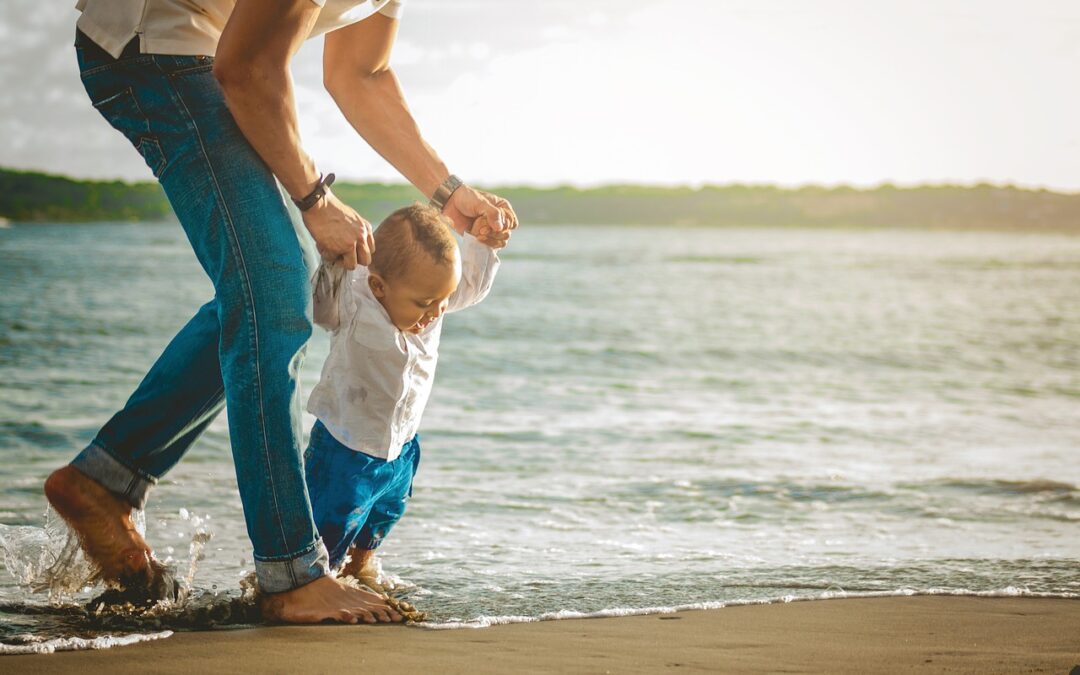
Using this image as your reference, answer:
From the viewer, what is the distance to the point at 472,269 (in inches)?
126

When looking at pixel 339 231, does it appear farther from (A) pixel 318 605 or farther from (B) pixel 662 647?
(B) pixel 662 647

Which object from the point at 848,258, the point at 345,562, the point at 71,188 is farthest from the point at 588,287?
the point at 71,188

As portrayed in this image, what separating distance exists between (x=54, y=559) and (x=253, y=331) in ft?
3.13

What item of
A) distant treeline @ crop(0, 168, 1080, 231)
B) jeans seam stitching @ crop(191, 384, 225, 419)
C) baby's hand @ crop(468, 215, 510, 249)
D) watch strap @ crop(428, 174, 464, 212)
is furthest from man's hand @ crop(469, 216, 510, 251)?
distant treeline @ crop(0, 168, 1080, 231)

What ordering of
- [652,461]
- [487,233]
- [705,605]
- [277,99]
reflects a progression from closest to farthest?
1. [277,99]
2. [705,605]
3. [487,233]
4. [652,461]

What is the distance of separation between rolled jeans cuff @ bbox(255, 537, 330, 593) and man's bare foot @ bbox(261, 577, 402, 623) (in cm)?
1

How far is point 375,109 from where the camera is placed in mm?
3125

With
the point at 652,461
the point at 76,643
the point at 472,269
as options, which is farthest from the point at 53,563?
the point at 652,461

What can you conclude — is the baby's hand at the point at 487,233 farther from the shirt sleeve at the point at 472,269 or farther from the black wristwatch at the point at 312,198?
the black wristwatch at the point at 312,198

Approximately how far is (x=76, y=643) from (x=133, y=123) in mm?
1191

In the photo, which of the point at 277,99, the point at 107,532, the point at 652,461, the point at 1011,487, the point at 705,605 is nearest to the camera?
the point at 277,99

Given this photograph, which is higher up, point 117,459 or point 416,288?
point 416,288

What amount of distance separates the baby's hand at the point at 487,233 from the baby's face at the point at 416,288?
0.66 ft

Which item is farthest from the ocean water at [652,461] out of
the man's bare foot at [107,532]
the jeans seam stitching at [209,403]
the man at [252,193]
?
the jeans seam stitching at [209,403]
